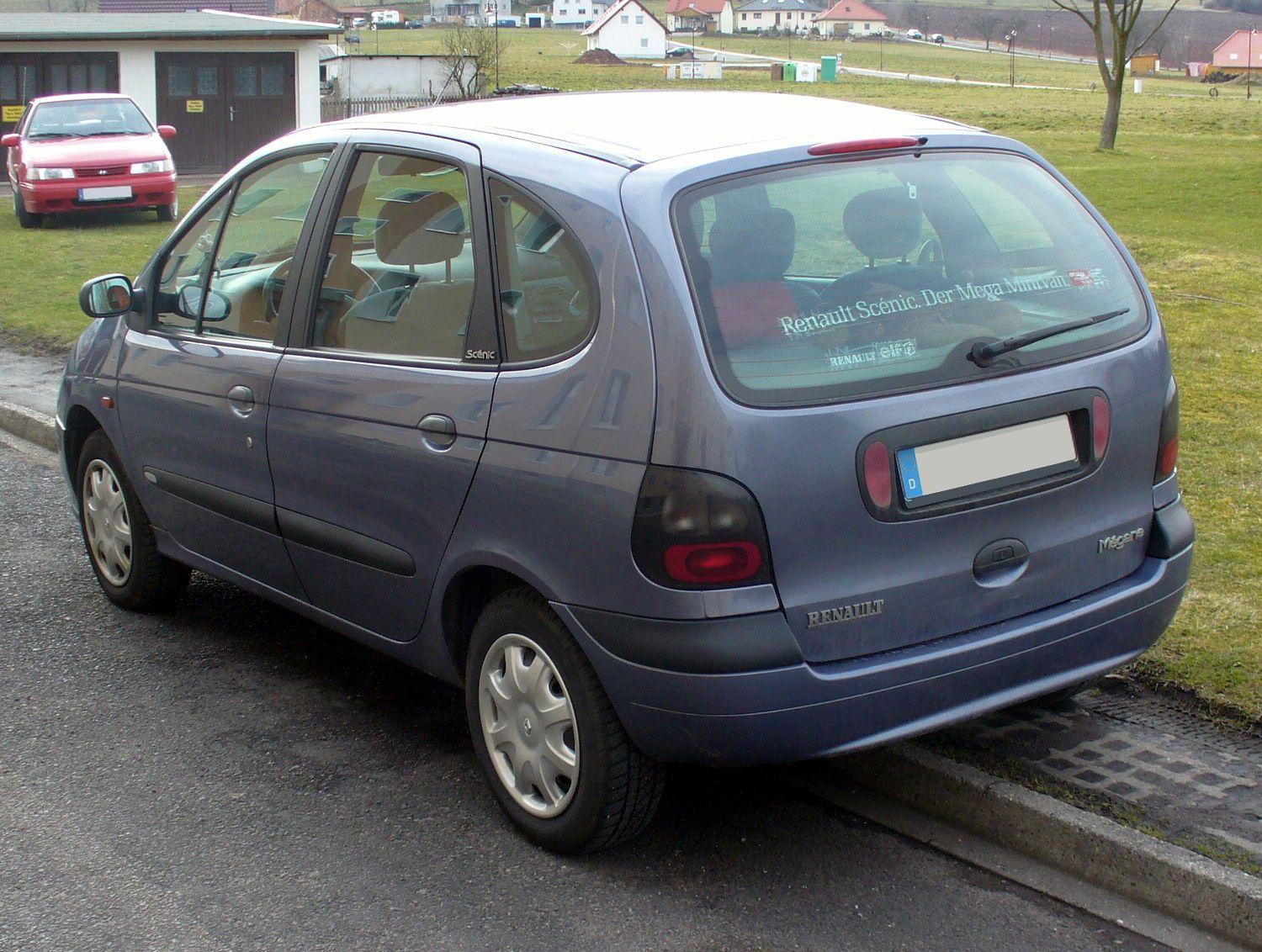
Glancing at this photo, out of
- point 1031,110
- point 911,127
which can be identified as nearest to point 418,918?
point 911,127

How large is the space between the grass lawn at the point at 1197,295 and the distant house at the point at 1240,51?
74662mm

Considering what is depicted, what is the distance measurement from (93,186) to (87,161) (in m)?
0.34

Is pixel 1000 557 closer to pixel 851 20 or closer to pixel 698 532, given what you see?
pixel 698 532

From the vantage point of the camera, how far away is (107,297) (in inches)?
200

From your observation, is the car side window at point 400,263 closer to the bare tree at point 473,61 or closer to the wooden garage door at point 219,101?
the wooden garage door at point 219,101

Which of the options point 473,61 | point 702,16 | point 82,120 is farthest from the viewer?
point 702,16

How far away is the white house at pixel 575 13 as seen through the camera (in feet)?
539

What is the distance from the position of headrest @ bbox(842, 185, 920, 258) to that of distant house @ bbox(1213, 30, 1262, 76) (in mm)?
109997

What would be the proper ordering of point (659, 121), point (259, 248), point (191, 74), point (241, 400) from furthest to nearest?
point (191, 74) → point (259, 248) → point (241, 400) → point (659, 121)

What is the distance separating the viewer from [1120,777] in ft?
12.6

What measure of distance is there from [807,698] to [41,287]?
12.9m

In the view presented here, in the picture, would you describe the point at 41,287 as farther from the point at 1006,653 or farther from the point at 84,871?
the point at 1006,653

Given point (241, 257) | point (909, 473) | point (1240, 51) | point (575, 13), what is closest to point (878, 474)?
point (909, 473)

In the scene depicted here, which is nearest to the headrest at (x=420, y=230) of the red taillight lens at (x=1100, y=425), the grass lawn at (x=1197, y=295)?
the red taillight lens at (x=1100, y=425)
